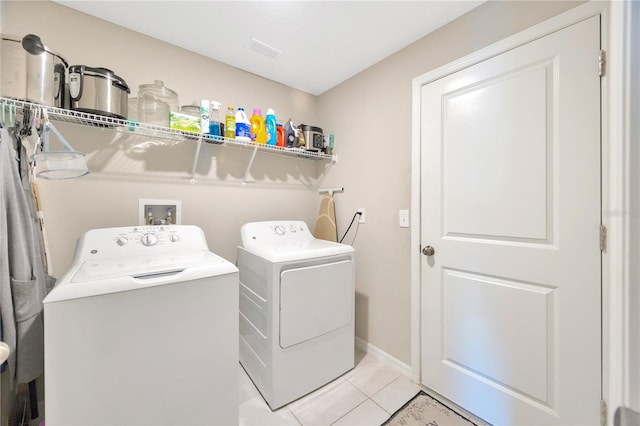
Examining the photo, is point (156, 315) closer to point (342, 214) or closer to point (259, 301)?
point (259, 301)

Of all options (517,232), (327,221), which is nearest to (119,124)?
(327,221)

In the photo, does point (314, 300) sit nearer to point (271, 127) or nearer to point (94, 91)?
point (271, 127)

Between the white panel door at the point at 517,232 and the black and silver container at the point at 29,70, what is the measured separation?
2079 mm

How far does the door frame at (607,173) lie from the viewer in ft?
1.62

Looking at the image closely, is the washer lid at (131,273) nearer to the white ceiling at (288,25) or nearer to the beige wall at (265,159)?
the beige wall at (265,159)

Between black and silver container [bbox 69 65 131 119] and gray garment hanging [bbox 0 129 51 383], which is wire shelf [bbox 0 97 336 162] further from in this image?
gray garment hanging [bbox 0 129 51 383]

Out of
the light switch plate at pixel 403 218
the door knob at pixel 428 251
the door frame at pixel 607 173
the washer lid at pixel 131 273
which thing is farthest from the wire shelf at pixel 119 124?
the door knob at pixel 428 251

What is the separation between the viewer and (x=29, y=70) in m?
1.17

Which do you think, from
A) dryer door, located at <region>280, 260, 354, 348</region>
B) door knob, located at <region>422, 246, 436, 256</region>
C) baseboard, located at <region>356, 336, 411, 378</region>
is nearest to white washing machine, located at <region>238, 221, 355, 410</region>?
dryer door, located at <region>280, 260, 354, 348</region>

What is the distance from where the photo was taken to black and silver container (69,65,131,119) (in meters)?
1.30

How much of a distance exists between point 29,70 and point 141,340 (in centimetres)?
135

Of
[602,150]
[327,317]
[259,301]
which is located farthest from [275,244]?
[602,150]

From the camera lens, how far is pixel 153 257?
1.37 m

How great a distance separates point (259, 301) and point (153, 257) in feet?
2.17
